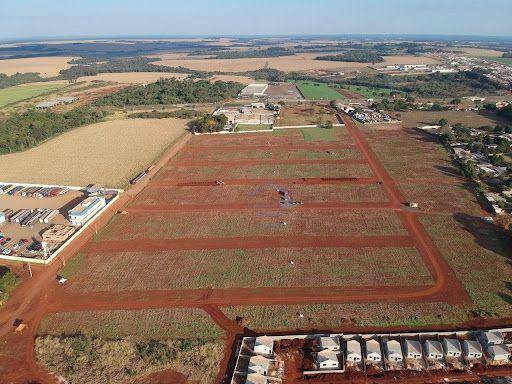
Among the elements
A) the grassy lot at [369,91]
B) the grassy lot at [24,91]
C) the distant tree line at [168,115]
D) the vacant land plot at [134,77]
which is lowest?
the vacant land plot at [134,77]

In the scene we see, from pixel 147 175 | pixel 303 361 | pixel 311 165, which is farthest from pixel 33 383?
pixel 311 165

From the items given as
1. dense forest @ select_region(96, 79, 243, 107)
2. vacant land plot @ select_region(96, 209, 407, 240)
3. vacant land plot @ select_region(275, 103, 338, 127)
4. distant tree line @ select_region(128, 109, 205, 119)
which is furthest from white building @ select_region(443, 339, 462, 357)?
dense forest @ select_region(96, 79, 243, 107)

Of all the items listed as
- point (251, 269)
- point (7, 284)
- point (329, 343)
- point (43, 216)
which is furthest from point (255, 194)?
point (7, 284)

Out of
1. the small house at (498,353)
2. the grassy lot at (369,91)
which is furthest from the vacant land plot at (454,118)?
the small house at (498,353)

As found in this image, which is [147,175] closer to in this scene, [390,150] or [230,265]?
[230,265]

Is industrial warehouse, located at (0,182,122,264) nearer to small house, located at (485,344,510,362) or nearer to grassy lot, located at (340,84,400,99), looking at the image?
small house, located at (485,344,510,362)

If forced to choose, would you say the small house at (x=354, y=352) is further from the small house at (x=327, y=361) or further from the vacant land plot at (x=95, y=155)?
the vacant land plot at (x=95, y=155)
